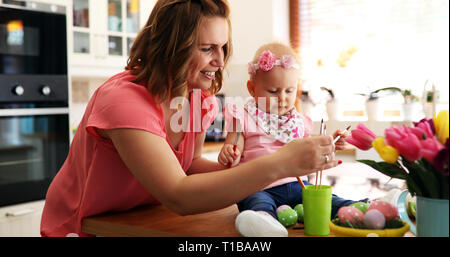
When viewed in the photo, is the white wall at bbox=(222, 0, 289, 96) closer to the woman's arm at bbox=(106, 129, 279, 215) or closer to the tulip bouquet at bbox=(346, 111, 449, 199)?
the woman's arm at bbox=(106, 129, 279, 215)

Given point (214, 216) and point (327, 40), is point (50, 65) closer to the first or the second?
point (214, 216)

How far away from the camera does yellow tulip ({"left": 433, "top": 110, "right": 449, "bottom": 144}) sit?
2.64 ft

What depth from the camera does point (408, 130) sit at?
84 centimetres

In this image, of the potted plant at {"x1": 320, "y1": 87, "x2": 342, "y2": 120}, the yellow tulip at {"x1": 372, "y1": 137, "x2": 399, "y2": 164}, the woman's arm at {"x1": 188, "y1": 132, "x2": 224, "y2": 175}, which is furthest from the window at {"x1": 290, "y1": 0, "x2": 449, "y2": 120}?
the yellow tulip at {"x1": 372, "y1": 137, "x2": 399, "y2": 164}

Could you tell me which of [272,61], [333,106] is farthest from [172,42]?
[333,106]

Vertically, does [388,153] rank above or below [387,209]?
above

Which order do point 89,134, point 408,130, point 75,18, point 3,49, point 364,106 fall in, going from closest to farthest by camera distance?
1. point 408,130
2. point 89,134
3. point 3,49
4. point 75,18
5. point 364,106

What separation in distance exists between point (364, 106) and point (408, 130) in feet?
10.6

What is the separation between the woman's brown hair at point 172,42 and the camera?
1.19 meters

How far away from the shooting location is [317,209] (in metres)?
0.96

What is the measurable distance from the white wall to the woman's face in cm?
282

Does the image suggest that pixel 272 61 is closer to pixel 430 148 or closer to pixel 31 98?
pixel 430 148

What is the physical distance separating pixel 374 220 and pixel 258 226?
23cm
